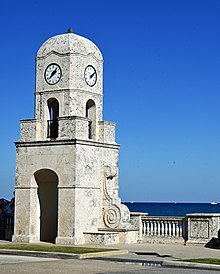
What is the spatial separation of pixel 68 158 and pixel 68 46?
511 cm

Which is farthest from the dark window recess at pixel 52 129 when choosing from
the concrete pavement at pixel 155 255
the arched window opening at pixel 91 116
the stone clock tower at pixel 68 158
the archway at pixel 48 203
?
the concrete pavement at pixel 155 255

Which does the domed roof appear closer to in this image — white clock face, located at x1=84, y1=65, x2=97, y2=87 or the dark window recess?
white clock face, located at x1=84, y1=65, x2=97, y2=87

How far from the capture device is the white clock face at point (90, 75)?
31.7m

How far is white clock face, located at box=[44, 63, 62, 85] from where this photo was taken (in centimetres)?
3159

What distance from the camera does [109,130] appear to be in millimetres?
32688

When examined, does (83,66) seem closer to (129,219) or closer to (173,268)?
(129,219)

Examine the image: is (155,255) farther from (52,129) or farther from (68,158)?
(52,129)

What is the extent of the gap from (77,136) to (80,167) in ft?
4.47

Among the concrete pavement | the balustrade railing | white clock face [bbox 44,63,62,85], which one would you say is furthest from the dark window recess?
the concrete pavement

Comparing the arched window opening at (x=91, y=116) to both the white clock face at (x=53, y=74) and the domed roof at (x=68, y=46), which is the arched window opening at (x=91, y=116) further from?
the domed roof at (x=68, y=46)

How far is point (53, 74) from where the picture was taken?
104ft

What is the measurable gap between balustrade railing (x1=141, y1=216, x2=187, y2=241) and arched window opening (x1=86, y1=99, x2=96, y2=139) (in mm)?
4619

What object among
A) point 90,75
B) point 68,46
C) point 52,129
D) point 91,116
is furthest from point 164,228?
point 68,46

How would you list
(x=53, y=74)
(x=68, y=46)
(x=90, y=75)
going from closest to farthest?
(x=68, y=46) → (x=53, y=74) → (x=90, y=75)
